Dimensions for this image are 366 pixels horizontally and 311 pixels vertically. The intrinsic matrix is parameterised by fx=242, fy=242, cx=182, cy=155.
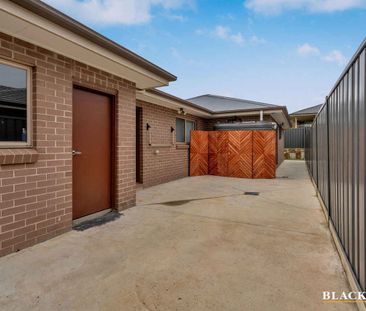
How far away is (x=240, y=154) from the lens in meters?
9.70

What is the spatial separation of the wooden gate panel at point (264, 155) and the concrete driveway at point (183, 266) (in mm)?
5034

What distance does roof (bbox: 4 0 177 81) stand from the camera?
2.47 m

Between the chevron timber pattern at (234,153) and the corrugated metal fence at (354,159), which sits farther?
the chevron timber pattern at (234,153)

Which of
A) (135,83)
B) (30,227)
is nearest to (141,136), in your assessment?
(135,83)

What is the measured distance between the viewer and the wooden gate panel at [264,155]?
9.35 m

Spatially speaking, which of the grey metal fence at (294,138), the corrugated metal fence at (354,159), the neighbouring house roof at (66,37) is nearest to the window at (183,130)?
the neighbouring house roof at (66,37)

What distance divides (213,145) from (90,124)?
263 inches

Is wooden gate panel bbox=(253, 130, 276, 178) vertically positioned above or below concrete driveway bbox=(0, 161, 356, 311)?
above

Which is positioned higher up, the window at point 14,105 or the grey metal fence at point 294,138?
the grey metal fence at point 294,138

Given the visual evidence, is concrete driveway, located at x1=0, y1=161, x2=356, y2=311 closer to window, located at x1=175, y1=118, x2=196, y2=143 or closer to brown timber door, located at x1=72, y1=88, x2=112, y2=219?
brown timber door, located at x1=72, y1=88, x2=112, y2=219

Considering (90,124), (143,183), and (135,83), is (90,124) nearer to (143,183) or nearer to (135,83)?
(135,83)

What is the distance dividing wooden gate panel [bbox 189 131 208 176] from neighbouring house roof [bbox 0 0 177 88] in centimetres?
561

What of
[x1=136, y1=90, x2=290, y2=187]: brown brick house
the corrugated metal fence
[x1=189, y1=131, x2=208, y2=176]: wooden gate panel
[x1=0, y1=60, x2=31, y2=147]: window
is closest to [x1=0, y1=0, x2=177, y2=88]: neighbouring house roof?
[x1=0, y1=60, x2=31, y2=147]: window

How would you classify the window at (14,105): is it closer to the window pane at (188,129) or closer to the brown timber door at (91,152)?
the brown timber door at (91,152)
